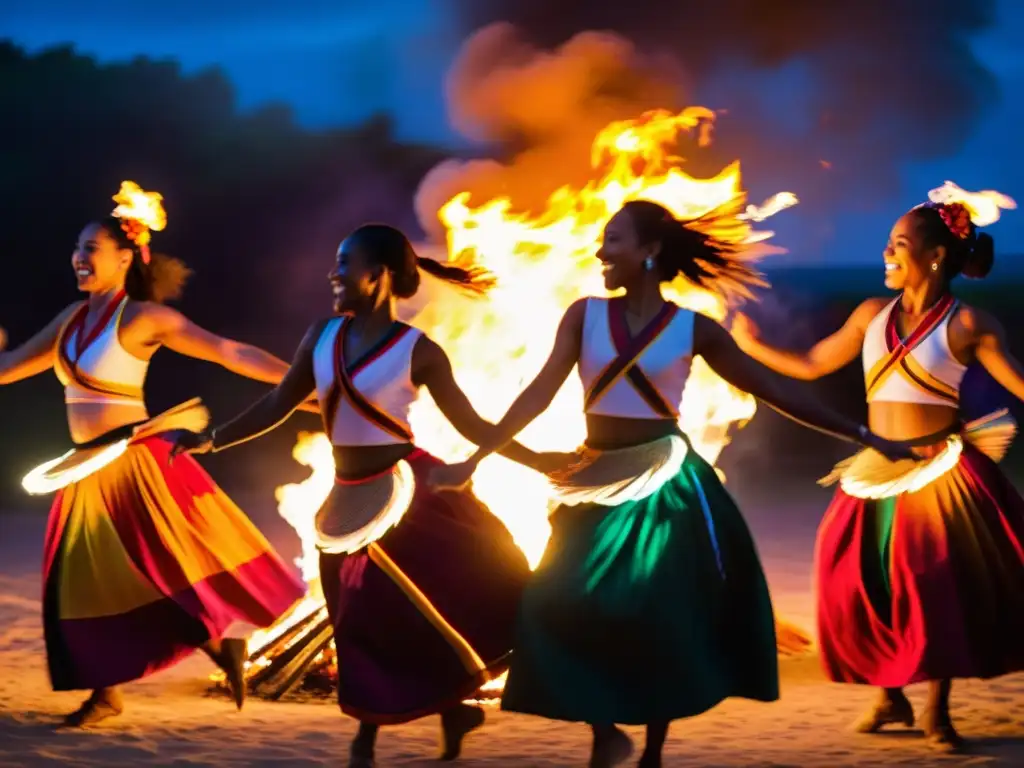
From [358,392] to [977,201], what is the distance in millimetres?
2623

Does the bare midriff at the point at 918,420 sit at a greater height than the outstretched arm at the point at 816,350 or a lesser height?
lesser

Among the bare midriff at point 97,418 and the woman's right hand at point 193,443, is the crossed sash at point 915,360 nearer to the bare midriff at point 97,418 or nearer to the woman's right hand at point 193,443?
the woman's right hand at point 193,443

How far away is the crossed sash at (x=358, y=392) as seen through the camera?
14.7 ft

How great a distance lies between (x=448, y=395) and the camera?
4.56 m

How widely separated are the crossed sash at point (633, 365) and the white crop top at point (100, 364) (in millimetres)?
2088

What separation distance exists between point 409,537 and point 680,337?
106 centimetres

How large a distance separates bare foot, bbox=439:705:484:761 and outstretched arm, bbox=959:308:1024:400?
7.24ft

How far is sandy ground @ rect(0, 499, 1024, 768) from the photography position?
4855 mm

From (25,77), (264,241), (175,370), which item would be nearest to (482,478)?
(175,370)

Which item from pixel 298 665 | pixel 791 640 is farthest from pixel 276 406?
pixel 791 640

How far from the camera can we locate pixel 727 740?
205 inches

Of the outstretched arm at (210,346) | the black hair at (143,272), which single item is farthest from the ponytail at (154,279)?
the outstretched arm at (210,346)

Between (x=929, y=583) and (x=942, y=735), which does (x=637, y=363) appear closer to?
(x=929, y=583)

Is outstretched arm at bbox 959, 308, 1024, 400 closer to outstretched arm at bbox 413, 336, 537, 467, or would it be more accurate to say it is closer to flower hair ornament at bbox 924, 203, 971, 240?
flower hair ornament at bbox 924, 203, 971, 240
